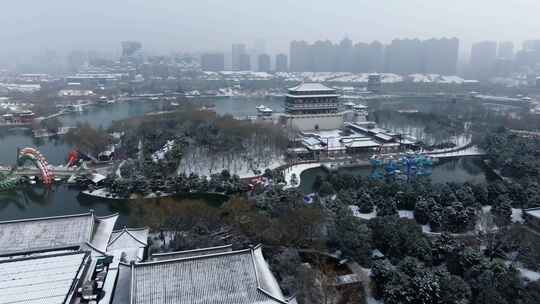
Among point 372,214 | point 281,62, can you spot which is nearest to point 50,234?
point 372,214

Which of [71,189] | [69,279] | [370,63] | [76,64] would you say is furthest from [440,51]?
[76,64]

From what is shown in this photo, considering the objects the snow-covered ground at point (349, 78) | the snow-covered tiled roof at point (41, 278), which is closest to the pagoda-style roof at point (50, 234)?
the snow-covered tiled roof at point (41, 278)

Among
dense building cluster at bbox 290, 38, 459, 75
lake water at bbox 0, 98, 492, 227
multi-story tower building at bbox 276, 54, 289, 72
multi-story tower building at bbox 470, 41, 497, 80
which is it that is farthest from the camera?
multi-story tower building at bbox 276, 54, 289, 72

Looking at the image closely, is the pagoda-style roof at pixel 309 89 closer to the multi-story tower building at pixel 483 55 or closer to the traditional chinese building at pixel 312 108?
the traditional chinese building at pixel 312 108

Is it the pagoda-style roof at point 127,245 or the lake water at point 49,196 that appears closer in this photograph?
the pagoda-style roof at point 127,245

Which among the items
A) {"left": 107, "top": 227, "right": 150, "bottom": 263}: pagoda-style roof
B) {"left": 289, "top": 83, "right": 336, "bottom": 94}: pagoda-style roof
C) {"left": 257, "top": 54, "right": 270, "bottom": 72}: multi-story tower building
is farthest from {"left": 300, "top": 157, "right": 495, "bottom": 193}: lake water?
{"left": 257, "top": 54, "right": 270, "bottom": 72}: multi-story tower building

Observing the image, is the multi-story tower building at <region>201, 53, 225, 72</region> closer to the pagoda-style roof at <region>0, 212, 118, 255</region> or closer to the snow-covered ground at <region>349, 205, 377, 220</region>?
the snow-covered ground at <region>349, 205, 377, 220</region>

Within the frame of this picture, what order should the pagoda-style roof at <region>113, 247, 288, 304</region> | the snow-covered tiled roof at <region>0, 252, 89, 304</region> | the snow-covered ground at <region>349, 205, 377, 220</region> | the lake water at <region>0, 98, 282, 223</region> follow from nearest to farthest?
1. the snow-covered tiled roof at <region>0, 252, 89, 304</region>
2. the pagoda-style roof at <region>113, 247, 288, 304</region>
3. the snow-covered ground at <region>349, 205, 377, 220</region>
4. the lake water at <region>0, 98, 282, 223</region>
